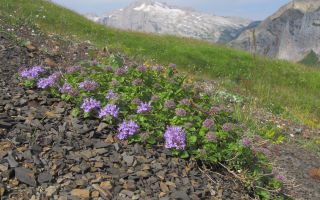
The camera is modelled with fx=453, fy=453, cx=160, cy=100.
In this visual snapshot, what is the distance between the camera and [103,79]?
8656 millimetres

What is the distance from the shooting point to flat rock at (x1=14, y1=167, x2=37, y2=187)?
19.0 ft

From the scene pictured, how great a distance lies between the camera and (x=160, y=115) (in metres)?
7.52

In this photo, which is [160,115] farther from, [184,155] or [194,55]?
[194,55]

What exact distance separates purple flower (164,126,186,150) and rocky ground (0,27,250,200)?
23 centimetres

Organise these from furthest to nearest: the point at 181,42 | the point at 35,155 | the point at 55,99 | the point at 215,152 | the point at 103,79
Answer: the point at 181,42 < the point at 103,79 < the point at 55,99 < the point at 215,152 < the point at 35,155

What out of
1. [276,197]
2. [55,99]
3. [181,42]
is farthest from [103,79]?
[181,42]

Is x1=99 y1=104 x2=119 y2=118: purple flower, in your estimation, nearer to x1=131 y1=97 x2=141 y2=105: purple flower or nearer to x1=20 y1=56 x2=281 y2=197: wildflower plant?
x1=20 y1=56 x2=281 y2=197: wildflower plant

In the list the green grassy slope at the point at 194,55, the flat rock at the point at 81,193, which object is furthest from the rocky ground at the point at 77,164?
the green grassy slope at the point at 194,55

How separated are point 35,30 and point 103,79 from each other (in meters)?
9.50

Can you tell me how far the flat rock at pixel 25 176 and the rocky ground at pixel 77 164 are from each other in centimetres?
1

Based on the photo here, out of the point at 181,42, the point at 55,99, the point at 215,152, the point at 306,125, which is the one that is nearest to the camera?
the point at 215,152

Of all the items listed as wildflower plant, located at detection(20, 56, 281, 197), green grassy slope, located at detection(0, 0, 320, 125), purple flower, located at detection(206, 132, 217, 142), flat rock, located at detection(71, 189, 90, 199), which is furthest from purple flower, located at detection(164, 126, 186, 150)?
green grassy slope, located at detection(0, 0, 320, 125)

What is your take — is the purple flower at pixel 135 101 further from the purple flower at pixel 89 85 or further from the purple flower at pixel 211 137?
the purple flower at pixel 211 137

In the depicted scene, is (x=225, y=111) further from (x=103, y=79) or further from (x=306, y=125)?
(x=306, y=125)
